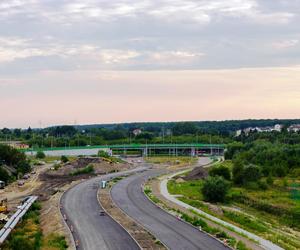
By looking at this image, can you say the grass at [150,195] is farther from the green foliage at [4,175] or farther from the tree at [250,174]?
the green foliage at [4,175]

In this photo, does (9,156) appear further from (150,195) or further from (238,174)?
(150,195)

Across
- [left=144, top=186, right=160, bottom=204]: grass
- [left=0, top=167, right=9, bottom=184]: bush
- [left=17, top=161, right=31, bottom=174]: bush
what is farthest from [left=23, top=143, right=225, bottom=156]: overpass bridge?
[left=144, top=186, right=160, bottom=204]: grass

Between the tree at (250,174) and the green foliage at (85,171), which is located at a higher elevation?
the tree at (250,174)

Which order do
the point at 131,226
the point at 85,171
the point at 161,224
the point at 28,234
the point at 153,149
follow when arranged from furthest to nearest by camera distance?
the point at 153,149 → the point at 85,171 → the point at 161,224 → the point at 131,226 → the point at 28,234

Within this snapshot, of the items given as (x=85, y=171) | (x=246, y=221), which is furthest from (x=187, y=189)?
(x=85, y=171)

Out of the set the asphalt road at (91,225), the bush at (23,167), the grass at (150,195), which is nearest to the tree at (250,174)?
the grass at (150,195)

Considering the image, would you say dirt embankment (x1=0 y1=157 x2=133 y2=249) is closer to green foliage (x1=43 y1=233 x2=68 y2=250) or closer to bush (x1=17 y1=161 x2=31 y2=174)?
green foliage (x1=43 y1=233 x2=68 y2=250)

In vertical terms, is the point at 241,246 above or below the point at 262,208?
above
